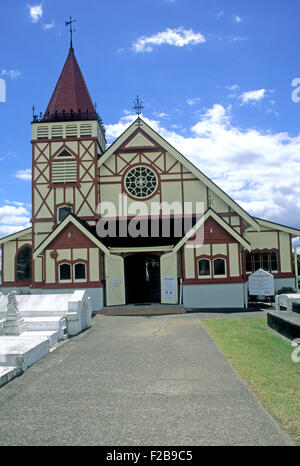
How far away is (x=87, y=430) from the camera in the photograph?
16.9 ft

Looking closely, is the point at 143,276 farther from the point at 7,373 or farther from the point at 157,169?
the point at 7,373

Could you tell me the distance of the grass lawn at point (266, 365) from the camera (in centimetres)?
579

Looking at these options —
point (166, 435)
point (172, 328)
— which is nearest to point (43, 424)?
point (166, 435)

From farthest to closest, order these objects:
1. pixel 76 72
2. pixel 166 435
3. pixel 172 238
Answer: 1. pixel 76 72
2. pixel 172 238
3. pixel 166 435

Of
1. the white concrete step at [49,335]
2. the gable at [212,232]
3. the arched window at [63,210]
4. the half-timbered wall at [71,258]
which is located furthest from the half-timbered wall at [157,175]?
the white concrete step at [49,335]

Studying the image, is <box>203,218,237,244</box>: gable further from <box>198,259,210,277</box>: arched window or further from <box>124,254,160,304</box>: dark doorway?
<box>124,254,160,304</box>: dark doorway

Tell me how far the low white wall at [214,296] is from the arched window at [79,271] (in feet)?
19.2

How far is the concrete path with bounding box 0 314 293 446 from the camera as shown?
4953 millimetres

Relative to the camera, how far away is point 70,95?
28.0 m

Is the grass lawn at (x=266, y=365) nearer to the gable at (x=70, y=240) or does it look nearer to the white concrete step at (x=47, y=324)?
the white concrete step at (x=47, y=324)

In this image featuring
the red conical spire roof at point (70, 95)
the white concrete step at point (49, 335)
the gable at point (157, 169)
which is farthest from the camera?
the red conical spire roof at point (70, 95)

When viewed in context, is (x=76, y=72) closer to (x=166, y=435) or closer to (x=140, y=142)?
(x=140, y=142)

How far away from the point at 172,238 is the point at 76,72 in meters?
15.7

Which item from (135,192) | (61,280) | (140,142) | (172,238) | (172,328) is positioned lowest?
(172,328)
